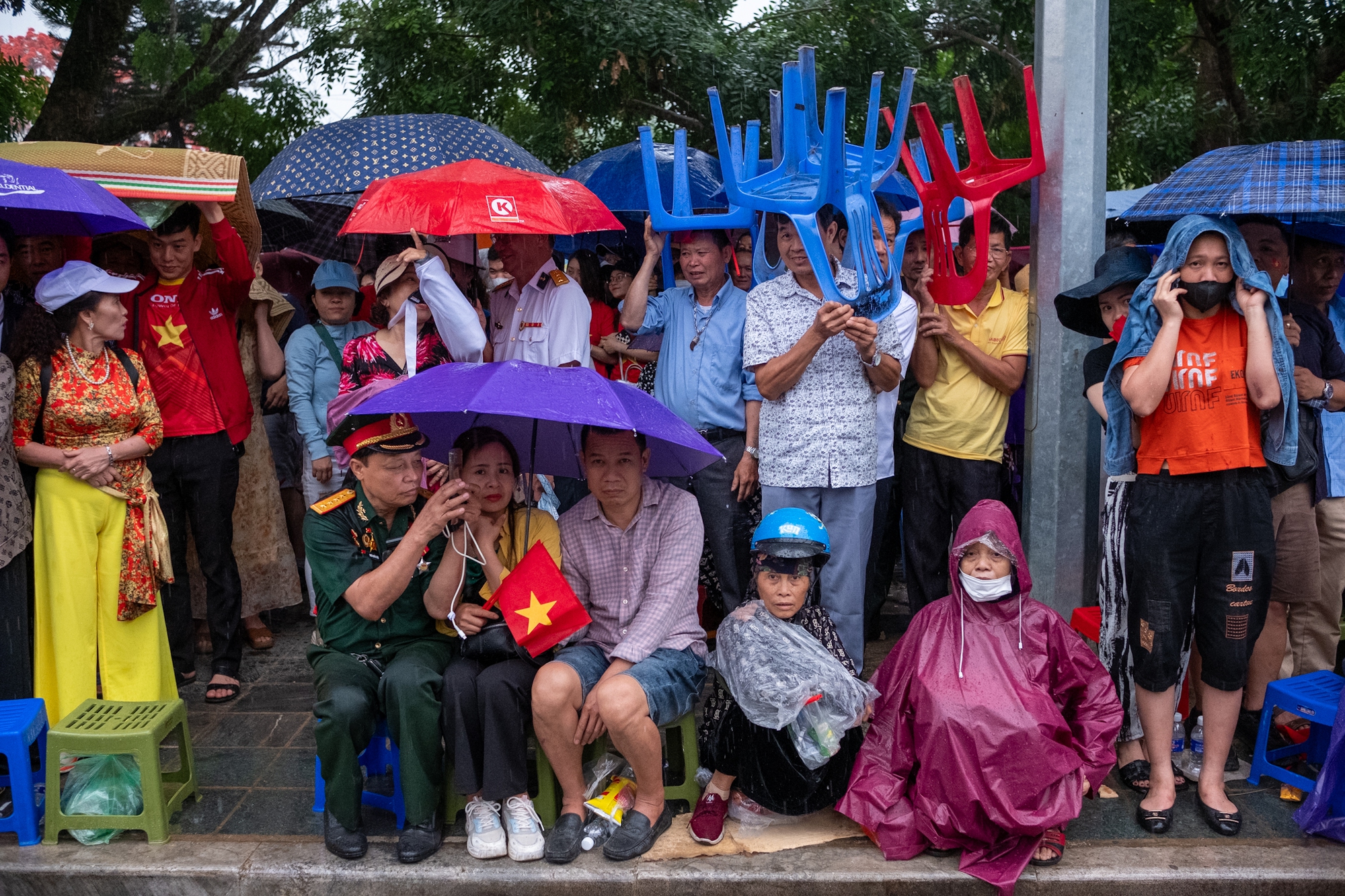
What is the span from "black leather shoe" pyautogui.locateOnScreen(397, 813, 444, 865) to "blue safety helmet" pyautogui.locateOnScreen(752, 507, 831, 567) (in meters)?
1.41

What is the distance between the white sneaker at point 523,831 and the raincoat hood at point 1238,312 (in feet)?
8.30

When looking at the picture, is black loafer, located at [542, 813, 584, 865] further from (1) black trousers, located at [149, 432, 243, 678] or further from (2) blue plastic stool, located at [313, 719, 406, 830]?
(1) black trousers, located at [149, 432, 243, 678]

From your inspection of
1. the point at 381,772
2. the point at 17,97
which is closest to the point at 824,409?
the point at 381,772

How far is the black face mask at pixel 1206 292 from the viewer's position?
142 inches

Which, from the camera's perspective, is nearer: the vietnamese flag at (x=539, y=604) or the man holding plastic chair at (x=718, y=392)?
the vietnamese flag at (x=539, y=604)

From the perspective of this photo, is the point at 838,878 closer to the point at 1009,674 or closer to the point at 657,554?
the point at 1009,674

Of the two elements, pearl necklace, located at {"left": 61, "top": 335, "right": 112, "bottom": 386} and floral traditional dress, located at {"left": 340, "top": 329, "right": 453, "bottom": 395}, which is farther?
floral traditional dress, located at {"left": 340, "top": 329, "right": 453, "bottom": 395}


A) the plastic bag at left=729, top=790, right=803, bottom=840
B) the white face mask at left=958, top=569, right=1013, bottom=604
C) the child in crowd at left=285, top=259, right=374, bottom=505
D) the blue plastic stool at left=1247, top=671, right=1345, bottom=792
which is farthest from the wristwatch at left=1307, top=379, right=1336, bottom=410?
the child in crowd at left=285, top=259, right=374, bottom=505

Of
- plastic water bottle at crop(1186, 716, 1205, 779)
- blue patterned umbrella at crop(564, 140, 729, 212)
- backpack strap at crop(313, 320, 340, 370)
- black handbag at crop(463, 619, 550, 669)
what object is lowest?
plastic water bottle at crop(1186, 716, 1205, 779)

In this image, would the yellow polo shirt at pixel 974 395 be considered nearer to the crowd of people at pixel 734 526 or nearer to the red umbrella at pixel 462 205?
the crowd of people at pixel 734 526

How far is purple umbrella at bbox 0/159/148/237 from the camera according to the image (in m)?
3.75

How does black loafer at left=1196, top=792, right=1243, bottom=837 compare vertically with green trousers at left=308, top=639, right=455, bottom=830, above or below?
below

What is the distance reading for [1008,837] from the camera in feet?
11.3

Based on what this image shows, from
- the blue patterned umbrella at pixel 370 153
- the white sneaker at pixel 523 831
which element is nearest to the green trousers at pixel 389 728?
the white sneaker at pixel 523 831
